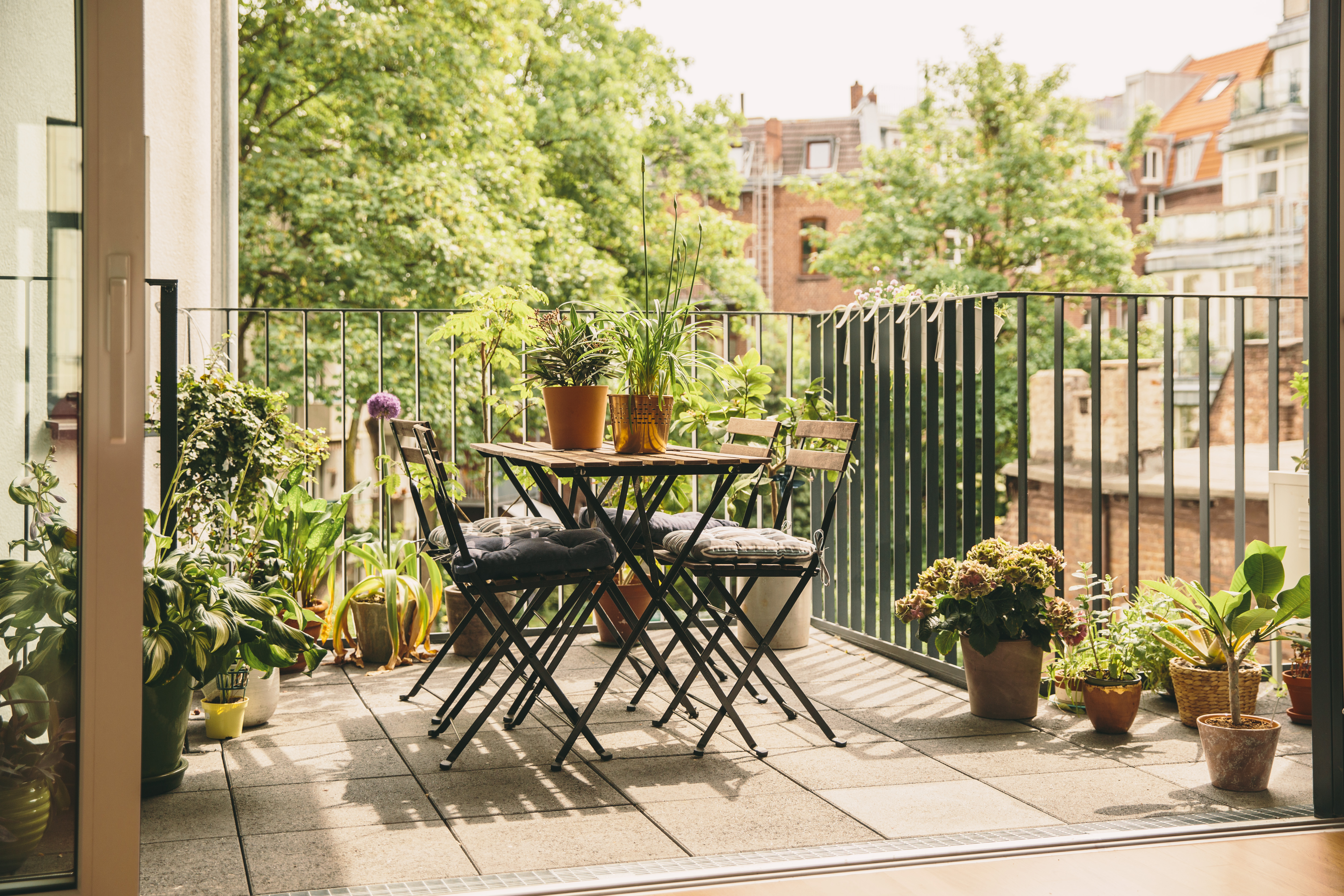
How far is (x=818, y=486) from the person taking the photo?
15.8 feet

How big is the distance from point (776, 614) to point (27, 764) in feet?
9.51

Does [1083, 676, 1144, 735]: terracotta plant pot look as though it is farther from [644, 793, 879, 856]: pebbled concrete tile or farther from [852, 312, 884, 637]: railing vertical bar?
[852, 312, 884, 637]: railing vertical bar

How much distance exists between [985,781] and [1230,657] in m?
0.70

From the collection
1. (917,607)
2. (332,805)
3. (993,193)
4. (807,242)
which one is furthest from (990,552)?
(807,242)

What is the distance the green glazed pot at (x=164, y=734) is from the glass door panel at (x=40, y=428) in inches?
26.4

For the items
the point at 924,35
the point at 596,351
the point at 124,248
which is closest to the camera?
the point at 124,248

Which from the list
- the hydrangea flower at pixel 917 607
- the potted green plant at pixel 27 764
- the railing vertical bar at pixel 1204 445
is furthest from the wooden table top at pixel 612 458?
the railing vertical bar at pixel 1204 445

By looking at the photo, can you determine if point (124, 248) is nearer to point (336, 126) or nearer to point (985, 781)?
point (985, 781)

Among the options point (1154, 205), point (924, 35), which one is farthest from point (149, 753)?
point (1154, 205)

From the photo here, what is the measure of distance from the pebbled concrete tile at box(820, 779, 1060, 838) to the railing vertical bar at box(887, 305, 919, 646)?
52.7 inches

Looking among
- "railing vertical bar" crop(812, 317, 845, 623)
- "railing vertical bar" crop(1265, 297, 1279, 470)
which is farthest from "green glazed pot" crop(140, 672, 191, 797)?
"railing vertical bar" crop(1265, 297, 1279, 470)

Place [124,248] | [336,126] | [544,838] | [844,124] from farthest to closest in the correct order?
[844,124]
[336,126]
[544,838]
[124,248]

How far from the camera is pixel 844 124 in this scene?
26.7m

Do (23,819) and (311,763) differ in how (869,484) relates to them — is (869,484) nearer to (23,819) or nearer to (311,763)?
(311,763)
